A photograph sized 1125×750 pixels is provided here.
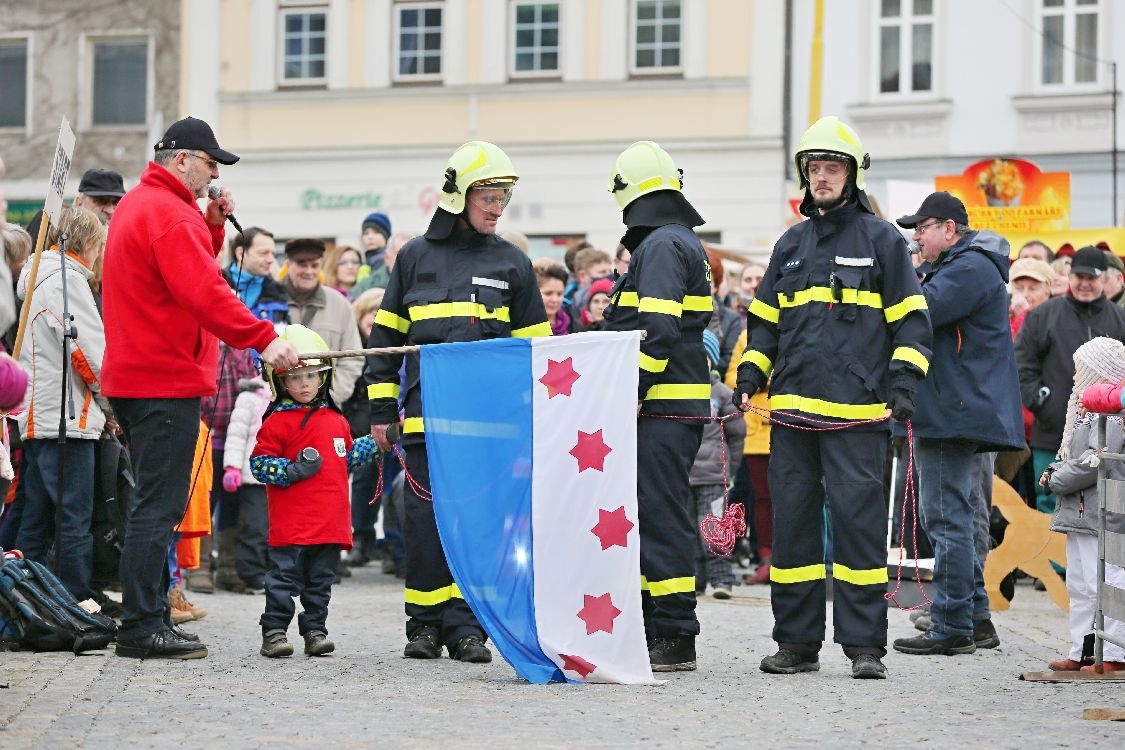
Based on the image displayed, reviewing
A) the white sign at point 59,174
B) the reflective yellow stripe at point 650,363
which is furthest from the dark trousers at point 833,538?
the white sign at point 59,174

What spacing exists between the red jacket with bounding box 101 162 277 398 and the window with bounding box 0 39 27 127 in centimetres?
2426

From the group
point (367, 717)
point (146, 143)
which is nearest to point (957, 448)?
point (367, 717)

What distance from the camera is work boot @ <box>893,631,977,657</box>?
9.91 meters

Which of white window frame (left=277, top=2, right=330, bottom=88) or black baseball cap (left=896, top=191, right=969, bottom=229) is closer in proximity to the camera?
black baseball cap (left=896, top=191, right=969, bottom=229)

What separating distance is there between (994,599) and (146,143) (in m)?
22.0

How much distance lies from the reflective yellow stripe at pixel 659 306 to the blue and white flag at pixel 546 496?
34 centimetres

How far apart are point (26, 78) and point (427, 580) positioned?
974 inches

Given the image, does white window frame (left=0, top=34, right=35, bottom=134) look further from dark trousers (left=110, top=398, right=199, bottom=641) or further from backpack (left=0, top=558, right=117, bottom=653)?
dark trousers (left=110, top=398, right=199, bottom=641)

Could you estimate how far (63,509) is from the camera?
10.0 meters

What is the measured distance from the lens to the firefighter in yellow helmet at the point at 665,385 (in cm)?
889

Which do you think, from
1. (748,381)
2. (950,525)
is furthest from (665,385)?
(950,525)

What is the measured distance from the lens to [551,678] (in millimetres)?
8336

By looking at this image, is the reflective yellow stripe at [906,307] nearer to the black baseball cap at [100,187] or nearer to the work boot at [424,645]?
the work boot at [424,645]

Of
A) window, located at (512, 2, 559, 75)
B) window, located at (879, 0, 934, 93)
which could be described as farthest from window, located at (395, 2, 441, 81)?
window, located at (879, 0, 934, 93)
